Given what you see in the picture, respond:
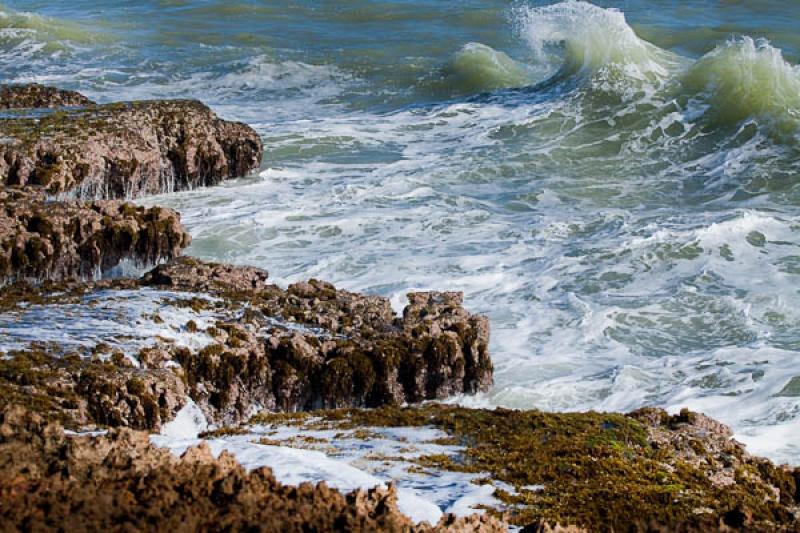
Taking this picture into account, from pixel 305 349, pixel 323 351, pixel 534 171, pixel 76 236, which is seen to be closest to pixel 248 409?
pixel 305 349

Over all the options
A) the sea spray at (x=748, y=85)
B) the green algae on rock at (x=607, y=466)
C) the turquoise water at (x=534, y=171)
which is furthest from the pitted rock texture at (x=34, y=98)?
the sea spray at (x=748, y=85)

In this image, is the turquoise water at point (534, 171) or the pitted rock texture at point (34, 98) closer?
the turquoise water at point (534, 171)

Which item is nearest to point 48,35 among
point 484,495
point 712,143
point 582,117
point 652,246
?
point 582,117

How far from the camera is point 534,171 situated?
2516cm

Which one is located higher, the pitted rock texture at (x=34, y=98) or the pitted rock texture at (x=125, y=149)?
the pitted rock texture at (x=34, y=98)

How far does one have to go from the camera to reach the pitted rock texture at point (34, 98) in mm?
23656

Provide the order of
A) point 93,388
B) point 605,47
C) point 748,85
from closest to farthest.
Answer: point 93,388, point 748,85, point 605,47

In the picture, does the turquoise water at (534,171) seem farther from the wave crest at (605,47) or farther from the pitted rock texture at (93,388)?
the pitted rock texture at (93,388)

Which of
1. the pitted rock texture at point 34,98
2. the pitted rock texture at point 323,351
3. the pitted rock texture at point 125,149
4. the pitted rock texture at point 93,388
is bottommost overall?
the pitted rock texture at point 323,351

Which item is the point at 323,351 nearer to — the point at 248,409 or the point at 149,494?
the point at 248,409

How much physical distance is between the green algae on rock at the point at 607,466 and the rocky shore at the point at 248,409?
24 mm

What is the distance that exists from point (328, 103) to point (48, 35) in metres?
13.8

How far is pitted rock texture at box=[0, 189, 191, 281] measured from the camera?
15.0 m

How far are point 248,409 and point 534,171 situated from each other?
1449 cm
